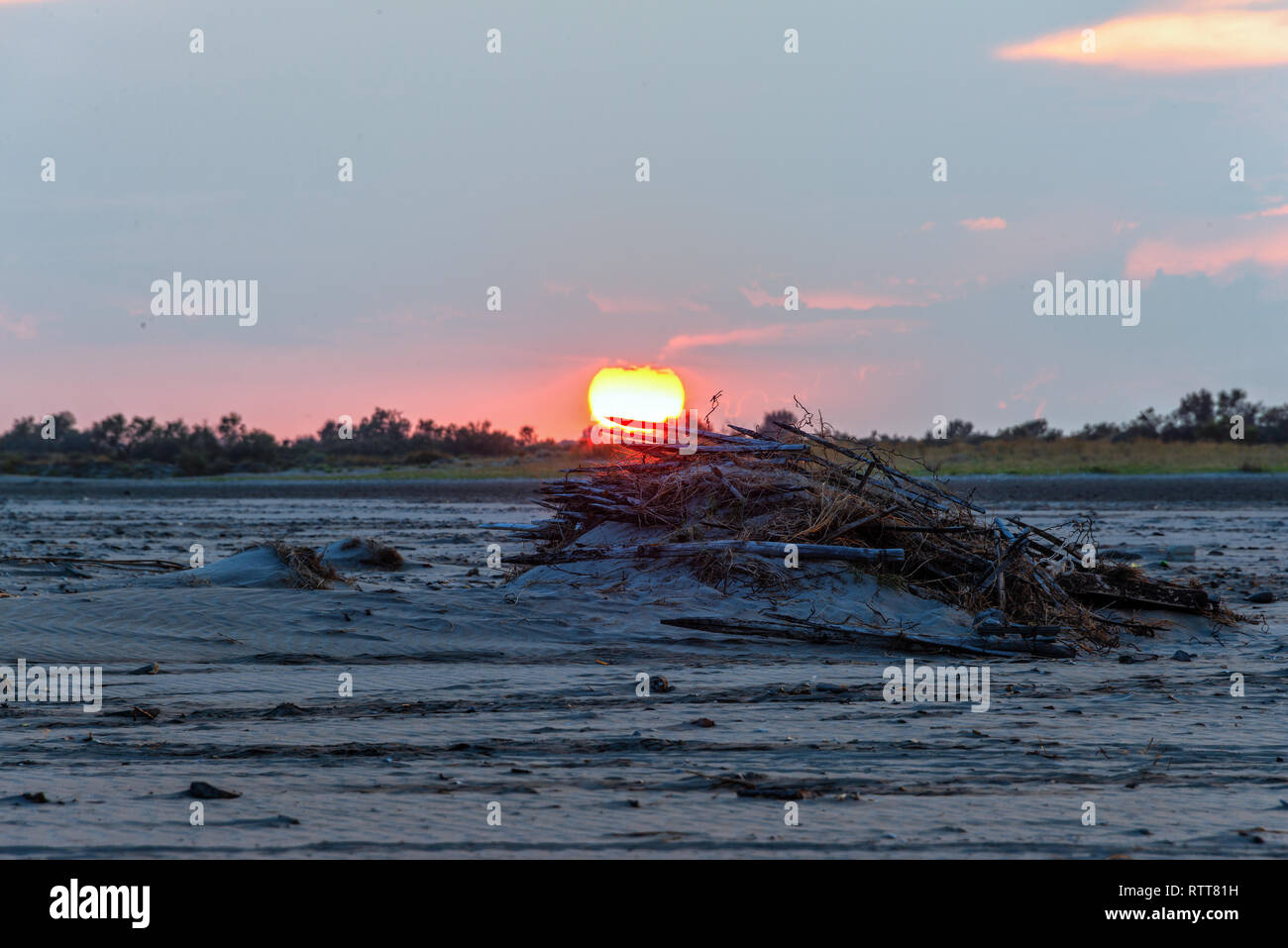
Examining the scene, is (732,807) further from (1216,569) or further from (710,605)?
(1216,569)

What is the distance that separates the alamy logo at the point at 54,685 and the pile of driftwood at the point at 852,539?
4359mm

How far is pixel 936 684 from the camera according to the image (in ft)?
24.3

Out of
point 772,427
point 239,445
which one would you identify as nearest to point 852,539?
point 772,427

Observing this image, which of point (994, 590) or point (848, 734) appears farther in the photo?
point (994, 590)

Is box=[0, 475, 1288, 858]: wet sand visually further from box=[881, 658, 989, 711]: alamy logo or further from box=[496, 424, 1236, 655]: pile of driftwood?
box=[496, 424, 1236, 655]: pile of driftwood

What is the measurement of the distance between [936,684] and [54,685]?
17.7 ft

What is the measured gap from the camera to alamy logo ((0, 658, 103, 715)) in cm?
676
